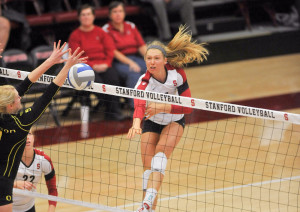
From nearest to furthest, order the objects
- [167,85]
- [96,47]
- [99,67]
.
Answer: [167,85]
[99,67]
[96,47]

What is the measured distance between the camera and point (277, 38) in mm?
13562

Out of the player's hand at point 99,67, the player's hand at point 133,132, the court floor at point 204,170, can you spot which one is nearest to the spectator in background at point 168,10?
the player's hand at point 99,67

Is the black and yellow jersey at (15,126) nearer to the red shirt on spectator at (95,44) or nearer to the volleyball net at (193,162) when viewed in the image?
the volleyball net at (193,162)

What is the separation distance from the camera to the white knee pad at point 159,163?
5738 mm

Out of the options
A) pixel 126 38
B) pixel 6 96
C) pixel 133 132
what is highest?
pixel 126 38

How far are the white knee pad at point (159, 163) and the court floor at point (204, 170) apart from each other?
0.87 m

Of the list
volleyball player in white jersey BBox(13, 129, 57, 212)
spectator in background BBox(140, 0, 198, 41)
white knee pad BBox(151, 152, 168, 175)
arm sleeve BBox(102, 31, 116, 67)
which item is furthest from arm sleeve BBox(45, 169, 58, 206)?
spectator in background BBox(140, 0, 198, 41)

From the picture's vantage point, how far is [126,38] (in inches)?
407

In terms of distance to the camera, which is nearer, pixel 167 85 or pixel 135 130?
pixel 135 130

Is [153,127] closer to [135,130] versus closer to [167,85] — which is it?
[167,85]

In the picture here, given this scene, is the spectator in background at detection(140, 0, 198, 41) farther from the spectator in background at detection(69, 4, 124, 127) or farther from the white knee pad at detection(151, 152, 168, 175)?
the white knee pad at detection(151, 152, 168, 175)

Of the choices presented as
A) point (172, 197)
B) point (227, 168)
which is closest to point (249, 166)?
point (227, 168)

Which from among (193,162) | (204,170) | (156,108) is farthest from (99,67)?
(156,108)

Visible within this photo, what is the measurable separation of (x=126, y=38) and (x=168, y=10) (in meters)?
2.43
